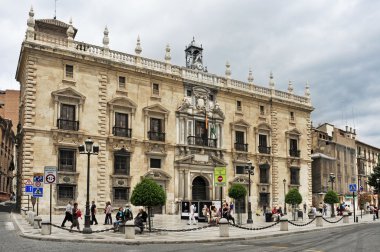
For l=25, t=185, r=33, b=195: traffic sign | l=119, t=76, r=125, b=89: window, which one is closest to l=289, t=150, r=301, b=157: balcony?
l=119, t=76, r=125, b=89: window

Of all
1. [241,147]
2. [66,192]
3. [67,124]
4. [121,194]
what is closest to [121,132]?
[67,124]

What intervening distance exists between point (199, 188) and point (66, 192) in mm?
12708

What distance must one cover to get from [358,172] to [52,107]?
55129 millimetres

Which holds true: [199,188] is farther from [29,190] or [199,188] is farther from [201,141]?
[29,190]

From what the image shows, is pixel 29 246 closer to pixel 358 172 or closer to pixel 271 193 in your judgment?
pixel 271 193

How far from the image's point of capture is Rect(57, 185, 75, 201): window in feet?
103

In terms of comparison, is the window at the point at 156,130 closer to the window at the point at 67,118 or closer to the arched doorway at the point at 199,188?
the arched doorway at the point at 199,188

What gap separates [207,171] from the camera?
40.0 metres

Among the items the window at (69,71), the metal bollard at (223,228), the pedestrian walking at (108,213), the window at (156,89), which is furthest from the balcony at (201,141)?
the metal bollard at (223,228)

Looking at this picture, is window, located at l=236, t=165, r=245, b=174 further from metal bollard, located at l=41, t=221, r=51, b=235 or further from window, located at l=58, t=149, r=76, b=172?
metal bollard, located at l=41, t=221, r=51, b=235

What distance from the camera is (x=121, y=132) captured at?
35125mm

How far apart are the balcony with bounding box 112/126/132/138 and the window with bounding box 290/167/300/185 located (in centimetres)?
2048

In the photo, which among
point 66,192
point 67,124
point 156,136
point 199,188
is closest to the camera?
point 66,192

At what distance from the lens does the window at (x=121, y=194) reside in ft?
112
